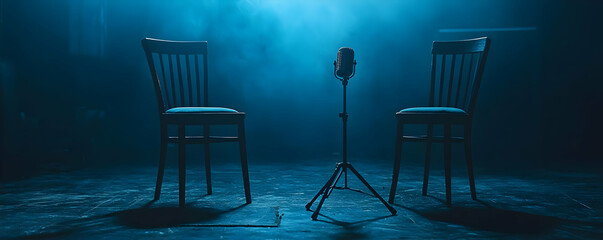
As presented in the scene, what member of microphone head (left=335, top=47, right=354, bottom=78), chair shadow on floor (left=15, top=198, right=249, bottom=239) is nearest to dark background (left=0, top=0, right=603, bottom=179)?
chair shadow on floor (left=15, top=198, right=249, bottom=239)

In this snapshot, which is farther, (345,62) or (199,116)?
(199,116)

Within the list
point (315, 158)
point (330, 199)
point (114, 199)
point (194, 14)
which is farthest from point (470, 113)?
point (194, 14)

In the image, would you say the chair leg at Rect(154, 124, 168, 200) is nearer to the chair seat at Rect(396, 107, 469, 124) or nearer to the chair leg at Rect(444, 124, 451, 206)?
the chair seat at Rect(396, 107, 469, 124)

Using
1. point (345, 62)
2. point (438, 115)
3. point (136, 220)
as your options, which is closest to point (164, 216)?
point (136, 220)

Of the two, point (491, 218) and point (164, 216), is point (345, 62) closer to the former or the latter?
point (491, 218)

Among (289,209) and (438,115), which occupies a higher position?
(438,115)

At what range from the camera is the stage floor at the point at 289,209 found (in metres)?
2.03

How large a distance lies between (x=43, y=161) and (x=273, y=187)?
2.91 m

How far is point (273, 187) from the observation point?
3.33m

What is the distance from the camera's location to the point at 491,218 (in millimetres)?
2305

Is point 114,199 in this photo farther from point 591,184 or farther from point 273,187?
point 591,184

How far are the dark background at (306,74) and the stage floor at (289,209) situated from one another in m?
1.86

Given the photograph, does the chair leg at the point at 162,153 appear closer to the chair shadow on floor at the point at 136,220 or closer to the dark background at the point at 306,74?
the chair shadow on floor at the point at 136,220

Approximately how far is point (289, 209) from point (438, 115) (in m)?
0.93
